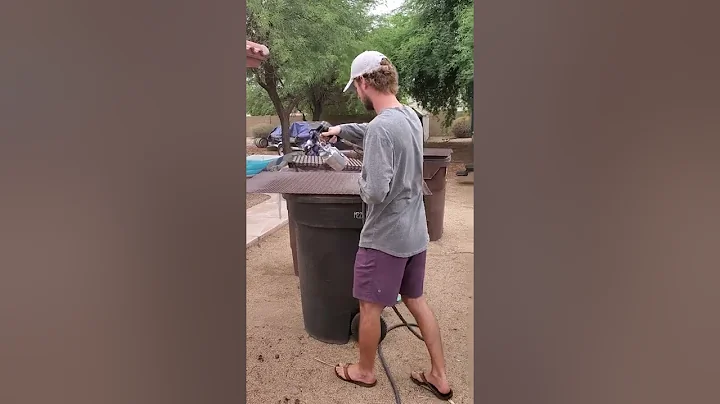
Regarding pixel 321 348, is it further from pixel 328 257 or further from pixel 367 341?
pixel 367 341

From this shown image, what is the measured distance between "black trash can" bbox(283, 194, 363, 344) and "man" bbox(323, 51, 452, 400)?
611 mm

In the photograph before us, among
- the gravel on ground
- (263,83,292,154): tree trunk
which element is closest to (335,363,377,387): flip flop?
the gravel on ground

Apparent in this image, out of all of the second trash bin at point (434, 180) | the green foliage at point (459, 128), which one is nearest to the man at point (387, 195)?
the second trash bin at point (434, 180)

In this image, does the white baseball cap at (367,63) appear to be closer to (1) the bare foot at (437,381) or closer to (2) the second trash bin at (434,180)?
(1) the bare foot at (437,381)

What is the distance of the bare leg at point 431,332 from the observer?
266 cm

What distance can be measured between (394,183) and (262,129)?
19818mm

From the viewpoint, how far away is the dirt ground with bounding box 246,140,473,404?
9.37 feet

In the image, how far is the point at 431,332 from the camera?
2.67 m

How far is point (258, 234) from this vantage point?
→ 6422 mm

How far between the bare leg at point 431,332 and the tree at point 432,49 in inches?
417

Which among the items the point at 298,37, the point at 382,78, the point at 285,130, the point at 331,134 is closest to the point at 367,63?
the point at 382,78

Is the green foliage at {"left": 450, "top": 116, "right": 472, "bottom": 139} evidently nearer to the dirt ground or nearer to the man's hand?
the dirt ground
